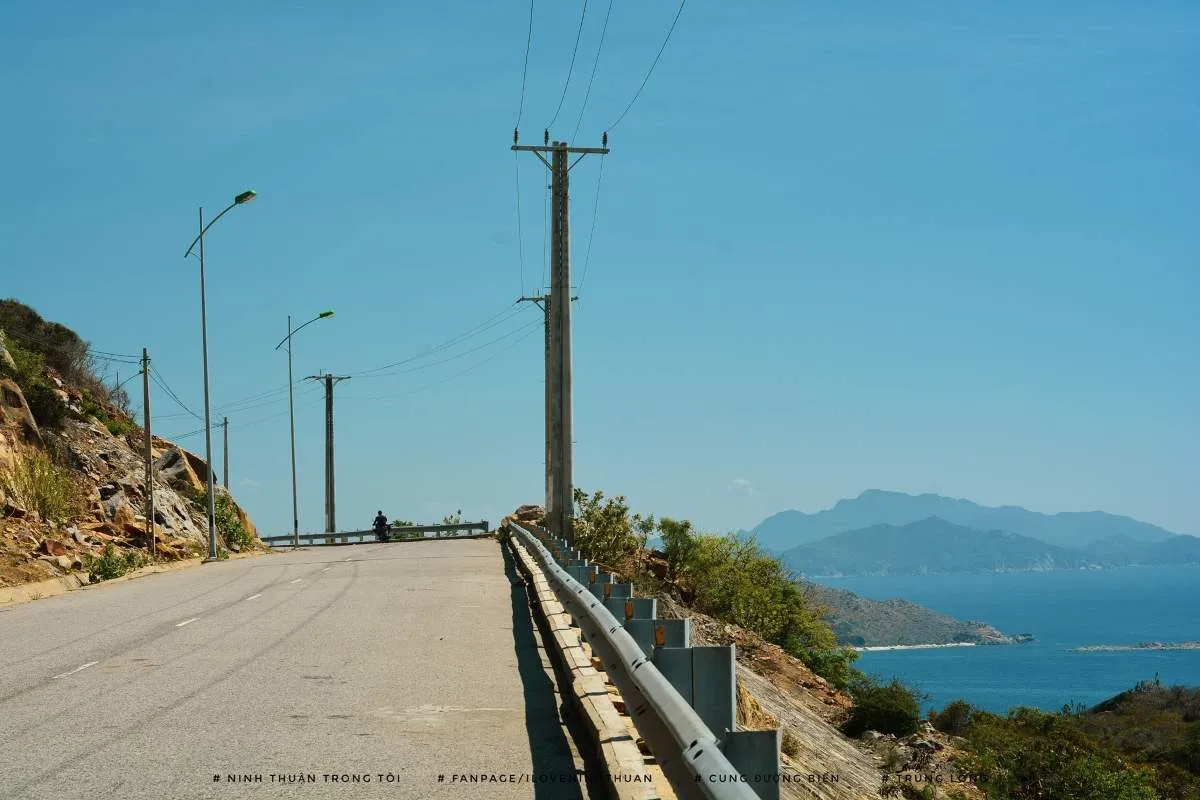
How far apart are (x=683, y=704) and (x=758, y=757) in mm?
873

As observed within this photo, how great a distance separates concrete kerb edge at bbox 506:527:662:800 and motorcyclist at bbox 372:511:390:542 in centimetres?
5164

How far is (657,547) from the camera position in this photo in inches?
1918

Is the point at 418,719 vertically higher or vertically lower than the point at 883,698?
higher

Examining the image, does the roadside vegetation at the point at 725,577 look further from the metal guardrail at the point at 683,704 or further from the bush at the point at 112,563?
the metal guardrail at the point at 683,704

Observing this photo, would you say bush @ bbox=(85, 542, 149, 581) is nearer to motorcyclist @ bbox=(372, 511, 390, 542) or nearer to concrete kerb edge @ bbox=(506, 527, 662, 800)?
concrete kerb edge @ bbox=(506, 527, 662, 800)

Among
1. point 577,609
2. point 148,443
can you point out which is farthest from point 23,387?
point 577,609

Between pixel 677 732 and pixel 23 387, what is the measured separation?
37120 millimetres

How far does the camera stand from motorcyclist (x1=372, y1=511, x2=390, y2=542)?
216 feet

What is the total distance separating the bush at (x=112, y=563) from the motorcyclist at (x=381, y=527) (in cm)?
2992

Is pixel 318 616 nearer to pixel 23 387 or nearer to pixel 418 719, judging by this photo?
pixel 418 719

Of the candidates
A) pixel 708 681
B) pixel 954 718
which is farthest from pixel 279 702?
pixel 954 718

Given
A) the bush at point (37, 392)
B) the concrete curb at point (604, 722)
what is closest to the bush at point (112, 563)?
the bush at point (37, 392)

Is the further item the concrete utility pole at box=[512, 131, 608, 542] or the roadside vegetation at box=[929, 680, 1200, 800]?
the concrete utility pole at box=[512, 131, 608, 542]

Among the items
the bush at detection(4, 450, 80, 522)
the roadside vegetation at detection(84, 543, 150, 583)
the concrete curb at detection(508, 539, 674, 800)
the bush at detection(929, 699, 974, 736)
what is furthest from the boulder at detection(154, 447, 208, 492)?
the concrete curb at detection(508, 539, 674, 800)
